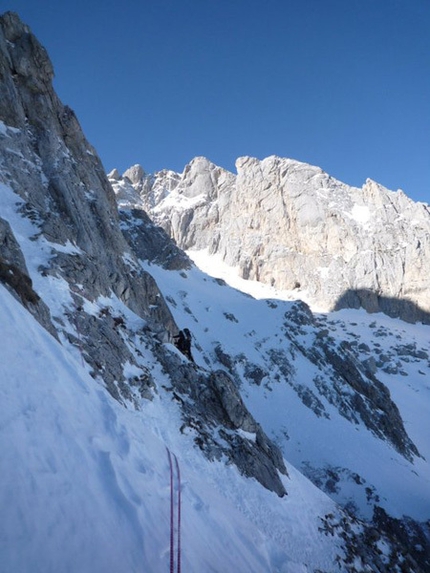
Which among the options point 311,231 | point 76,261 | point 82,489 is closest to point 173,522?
point 82,489

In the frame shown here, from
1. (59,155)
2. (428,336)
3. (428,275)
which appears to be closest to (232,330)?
(59,155)

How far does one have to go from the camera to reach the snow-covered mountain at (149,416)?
5.03 m

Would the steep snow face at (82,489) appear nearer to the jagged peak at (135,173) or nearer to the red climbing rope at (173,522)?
the red climbing rope at (173,522)

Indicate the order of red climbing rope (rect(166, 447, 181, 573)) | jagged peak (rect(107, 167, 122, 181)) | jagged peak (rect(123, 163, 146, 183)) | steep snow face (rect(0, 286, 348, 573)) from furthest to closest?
jagged peak (rect(123, 163, 146, 183)) → jagged peak (rect(107, 167, 122, 181)) → red climbing rope (rect(166, 447, 181, 573)) → steep snow face (rect(0, 286, 348, 573))

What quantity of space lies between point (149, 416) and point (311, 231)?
403 feet

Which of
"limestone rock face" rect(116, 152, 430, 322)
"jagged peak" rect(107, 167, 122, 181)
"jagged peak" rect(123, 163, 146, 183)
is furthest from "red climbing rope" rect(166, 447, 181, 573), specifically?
"jagged peak" rect(123, 163, 146, 183)

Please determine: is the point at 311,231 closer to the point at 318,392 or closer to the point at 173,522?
the point at 318,392

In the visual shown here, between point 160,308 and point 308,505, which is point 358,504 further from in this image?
point 160,308

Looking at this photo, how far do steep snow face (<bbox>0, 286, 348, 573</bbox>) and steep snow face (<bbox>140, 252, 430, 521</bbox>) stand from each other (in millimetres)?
25720

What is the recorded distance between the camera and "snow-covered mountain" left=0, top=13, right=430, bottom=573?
5.03 m

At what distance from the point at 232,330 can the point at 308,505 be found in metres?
36.0

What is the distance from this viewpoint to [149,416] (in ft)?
44.8

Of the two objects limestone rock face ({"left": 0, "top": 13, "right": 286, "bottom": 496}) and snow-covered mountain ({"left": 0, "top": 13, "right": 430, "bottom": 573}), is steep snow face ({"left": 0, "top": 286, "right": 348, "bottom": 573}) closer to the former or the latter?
snow-covered mountain ({"left": 0, "top": 13, "right": 430, "bottom": 573})

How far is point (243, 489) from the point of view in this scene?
42.9 ft
